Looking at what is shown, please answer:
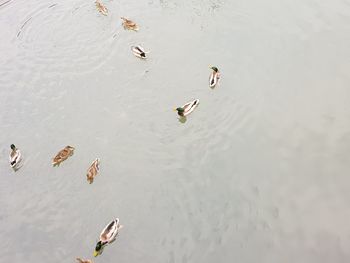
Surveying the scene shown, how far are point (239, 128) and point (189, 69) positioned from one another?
1.95m

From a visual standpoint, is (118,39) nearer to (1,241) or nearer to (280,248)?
(1,241)

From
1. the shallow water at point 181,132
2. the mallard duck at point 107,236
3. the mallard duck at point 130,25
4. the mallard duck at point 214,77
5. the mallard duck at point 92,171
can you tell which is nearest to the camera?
the mallard duck at point 107,236

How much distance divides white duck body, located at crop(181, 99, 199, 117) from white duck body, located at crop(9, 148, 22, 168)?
3332mm

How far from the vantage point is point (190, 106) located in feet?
26.7

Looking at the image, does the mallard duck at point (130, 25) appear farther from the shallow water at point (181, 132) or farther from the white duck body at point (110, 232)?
the white duck body at point (110, 232)

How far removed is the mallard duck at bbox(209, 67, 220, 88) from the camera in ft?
27.9

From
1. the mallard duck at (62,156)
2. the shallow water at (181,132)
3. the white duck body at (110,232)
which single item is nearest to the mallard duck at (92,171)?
the shallow water at (181,132)

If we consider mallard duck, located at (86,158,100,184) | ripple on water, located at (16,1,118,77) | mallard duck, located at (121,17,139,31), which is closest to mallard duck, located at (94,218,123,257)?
mallard duck, located at (86,158,100,184)

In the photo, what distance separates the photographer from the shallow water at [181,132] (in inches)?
261

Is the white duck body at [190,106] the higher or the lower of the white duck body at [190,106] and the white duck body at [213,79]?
the lower

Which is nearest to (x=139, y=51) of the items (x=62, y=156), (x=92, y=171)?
(x=62, y=156)

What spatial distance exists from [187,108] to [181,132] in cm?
50

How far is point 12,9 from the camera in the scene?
38.1 ft

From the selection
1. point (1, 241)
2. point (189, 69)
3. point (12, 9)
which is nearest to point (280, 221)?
point (189, 69)
